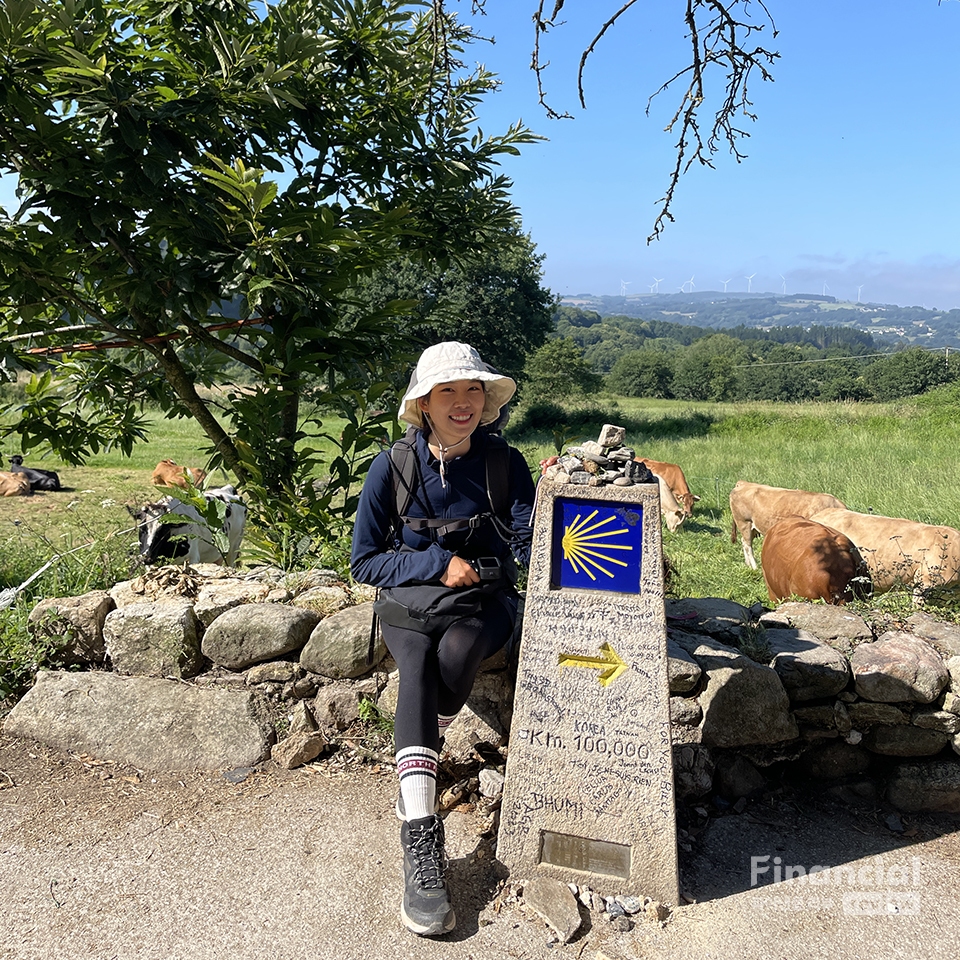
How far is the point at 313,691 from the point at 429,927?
4.83ft

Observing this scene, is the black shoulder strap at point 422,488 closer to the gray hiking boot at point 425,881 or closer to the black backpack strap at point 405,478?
the black backpack strap at point 405,478

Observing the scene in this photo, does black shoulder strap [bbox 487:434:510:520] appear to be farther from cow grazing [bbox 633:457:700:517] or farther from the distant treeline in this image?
the distant treeline

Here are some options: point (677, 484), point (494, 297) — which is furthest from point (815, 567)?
point (494, 297)

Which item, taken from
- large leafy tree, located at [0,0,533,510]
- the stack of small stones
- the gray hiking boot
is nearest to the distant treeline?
large leafy tree, located at [0,0,533,510]

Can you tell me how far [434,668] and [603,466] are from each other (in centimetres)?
99

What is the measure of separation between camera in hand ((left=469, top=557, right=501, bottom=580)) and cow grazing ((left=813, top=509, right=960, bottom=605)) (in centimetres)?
276

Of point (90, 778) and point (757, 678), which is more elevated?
point (757, 678)

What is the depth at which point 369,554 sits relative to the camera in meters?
3.10

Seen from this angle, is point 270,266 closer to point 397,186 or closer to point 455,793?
point 397,186

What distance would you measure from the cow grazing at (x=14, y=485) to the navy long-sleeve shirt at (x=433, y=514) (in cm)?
1272

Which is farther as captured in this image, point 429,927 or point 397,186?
point 397,186

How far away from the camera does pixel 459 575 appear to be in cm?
297

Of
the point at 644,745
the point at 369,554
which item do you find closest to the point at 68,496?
the point at 369,554

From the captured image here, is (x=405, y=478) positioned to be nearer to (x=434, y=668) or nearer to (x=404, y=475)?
(x=404, y=475)
